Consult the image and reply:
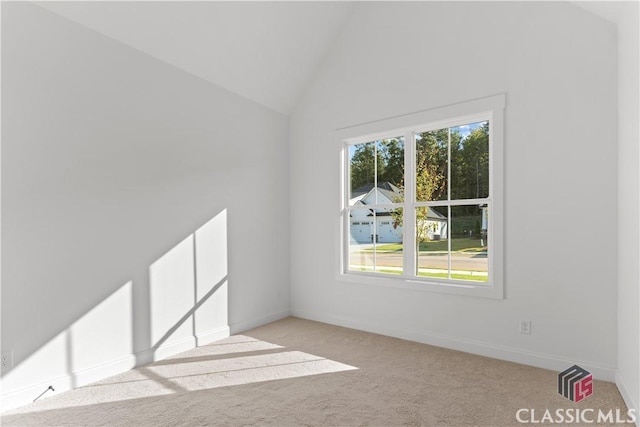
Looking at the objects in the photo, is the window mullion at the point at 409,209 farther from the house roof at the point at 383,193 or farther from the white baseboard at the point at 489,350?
the white baseboard at the point at 489,350

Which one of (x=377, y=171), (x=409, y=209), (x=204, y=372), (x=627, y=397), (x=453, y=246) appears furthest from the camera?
(x=377, y=171)

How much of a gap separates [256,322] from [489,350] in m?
2.52

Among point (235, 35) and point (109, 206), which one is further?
point (235, 35)

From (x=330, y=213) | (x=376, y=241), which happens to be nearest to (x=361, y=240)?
(x=376, y=241)

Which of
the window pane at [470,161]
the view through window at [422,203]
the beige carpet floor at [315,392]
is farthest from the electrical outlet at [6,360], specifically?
the window pane at [470,161]

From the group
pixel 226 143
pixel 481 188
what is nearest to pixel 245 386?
pixel 226 143

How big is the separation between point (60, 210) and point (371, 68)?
3303 millimetres

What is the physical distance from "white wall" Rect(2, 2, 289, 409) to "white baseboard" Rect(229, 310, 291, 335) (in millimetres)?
39

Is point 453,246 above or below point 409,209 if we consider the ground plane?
below

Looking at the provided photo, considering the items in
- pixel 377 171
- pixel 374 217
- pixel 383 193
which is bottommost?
pixel 374 217

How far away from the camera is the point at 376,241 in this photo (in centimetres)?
417

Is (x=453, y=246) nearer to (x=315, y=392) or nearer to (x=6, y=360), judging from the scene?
(x=315, y=392)

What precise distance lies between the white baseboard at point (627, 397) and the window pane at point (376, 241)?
6.42 feet

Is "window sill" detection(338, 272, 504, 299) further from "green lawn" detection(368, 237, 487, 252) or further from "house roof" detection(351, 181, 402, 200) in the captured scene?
"house roof" detection(351, 181, 402, 200)
